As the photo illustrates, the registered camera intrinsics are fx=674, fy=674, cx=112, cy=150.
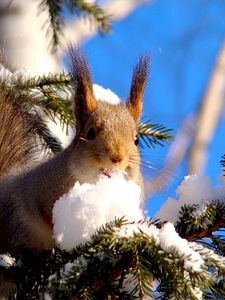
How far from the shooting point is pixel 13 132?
148cm

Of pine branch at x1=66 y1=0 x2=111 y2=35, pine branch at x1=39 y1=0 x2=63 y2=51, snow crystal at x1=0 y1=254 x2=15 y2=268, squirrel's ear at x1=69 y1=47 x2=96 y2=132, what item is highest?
pine branch at x1=66 y1=0 x2=111 y2=35

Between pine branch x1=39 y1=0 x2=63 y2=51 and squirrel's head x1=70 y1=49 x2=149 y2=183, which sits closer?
squirrel's head x1=70 y1=49 x2=149 y2=183

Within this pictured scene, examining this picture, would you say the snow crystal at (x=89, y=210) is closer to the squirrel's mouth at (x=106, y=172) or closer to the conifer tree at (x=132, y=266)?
the conifer tree at (x=132, y=266)

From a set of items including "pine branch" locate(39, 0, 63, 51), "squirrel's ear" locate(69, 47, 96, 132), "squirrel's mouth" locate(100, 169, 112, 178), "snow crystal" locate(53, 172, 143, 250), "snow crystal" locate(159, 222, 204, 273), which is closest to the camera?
"snow crystal" locate(159, 222, 204, 273)

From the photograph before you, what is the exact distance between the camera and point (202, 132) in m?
4.09

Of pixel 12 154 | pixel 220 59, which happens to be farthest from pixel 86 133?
pixel 220 59

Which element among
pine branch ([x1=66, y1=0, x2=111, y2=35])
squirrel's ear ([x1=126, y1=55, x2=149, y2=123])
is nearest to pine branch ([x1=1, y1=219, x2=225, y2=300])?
squirrel's ear ([x1=126, y1=55, x2=149, y2=123])

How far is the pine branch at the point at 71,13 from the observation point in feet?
5.63

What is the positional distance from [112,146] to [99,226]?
0.31m

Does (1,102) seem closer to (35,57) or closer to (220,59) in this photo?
(35,57)

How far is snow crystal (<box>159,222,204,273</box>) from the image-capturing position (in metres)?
0.77

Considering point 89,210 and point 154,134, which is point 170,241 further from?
point 154,134

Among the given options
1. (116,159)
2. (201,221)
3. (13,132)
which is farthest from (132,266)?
(13,132)

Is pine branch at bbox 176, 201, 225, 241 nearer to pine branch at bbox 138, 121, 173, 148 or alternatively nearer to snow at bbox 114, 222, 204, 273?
snow at bbox 114, 222, 204, 273
